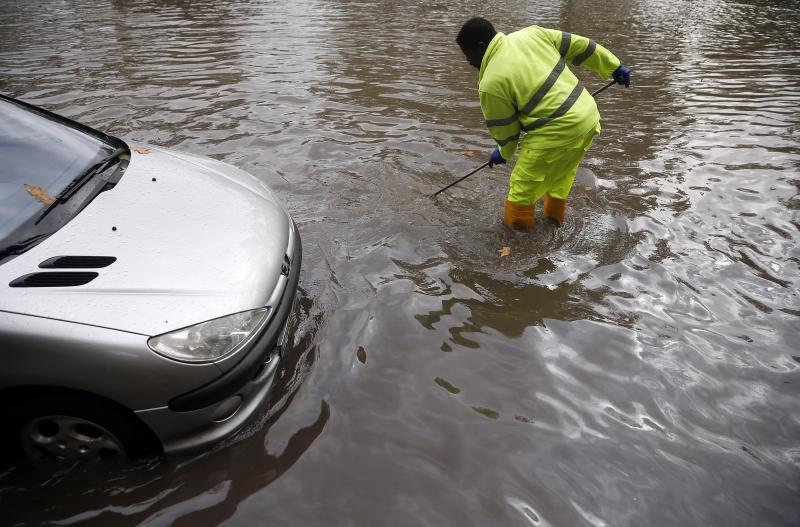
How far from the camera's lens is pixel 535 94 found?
12.6 ft

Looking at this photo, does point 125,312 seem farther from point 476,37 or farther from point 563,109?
point 563,109

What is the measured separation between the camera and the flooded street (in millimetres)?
2439

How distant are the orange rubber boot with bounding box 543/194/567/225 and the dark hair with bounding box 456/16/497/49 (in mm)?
1429

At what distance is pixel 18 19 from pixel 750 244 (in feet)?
57.0

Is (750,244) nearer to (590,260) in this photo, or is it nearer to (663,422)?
(590,260)

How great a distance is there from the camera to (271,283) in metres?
2.68

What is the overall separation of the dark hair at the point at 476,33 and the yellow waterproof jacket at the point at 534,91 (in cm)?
7

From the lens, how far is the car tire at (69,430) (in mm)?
2236

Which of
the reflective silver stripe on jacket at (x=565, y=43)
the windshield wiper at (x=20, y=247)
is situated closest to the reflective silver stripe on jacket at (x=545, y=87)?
the reflective silver stripe on jacket at (x=565, y=43)

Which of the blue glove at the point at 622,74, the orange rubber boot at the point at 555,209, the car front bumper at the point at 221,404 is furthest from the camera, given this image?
the orange rubber boot at the point at 555,209

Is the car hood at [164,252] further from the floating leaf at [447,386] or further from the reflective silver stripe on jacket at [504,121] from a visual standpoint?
the reflective silver stripe on jacket at [504,121]

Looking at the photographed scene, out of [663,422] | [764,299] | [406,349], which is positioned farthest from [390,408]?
[764,299]

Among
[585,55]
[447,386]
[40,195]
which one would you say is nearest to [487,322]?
[447,386]

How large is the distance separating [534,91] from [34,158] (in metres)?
3.25
